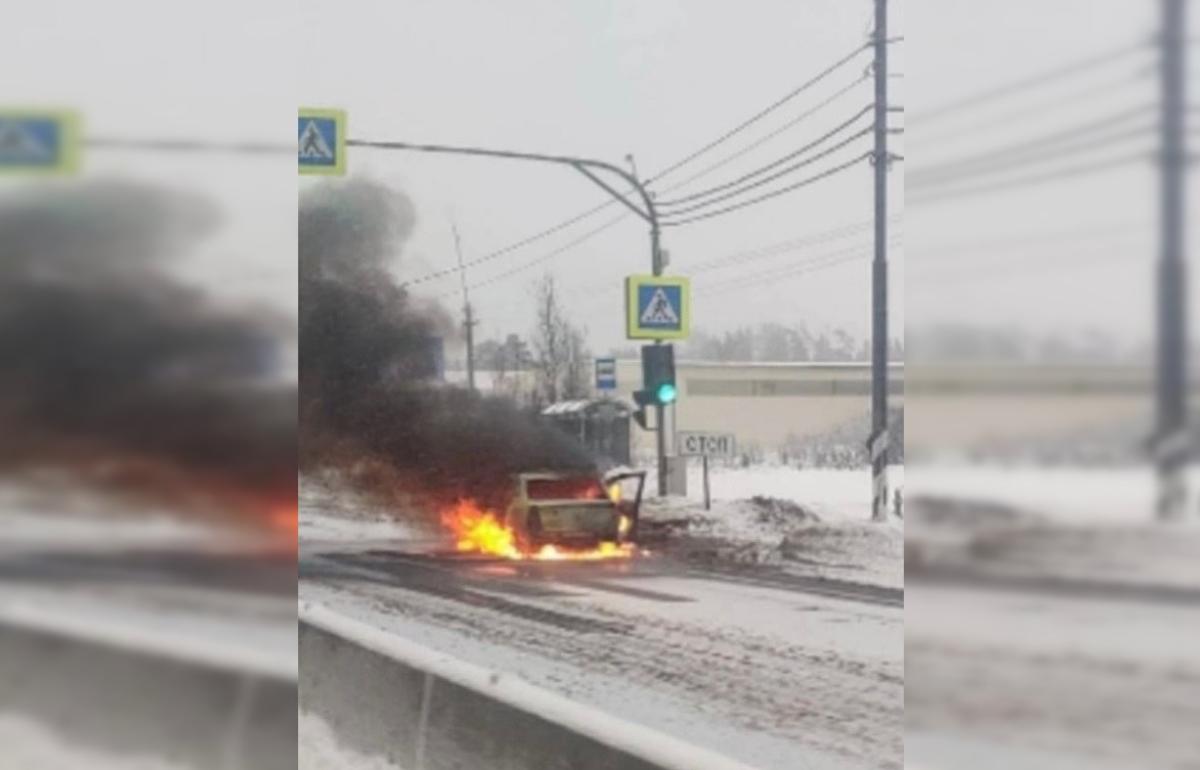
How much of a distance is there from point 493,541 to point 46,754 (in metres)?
0.67

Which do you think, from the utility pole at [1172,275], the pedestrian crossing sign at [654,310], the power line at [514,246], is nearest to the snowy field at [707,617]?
the pedestrian crossing sign at [654,310]

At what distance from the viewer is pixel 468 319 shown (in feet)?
6.13

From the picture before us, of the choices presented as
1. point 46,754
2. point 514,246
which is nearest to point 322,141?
point 514,246

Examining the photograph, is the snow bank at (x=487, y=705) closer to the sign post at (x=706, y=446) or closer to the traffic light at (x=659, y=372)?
the sign post at (x=706, y=446)

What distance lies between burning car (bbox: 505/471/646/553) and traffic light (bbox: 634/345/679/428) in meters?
0.12

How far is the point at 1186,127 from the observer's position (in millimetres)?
1378

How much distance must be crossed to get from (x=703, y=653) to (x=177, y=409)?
792 mm

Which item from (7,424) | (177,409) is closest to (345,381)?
(177,409)

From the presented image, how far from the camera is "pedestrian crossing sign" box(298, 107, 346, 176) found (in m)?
1.77

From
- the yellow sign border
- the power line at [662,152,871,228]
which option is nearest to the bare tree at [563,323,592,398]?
the power line at [662,152,871,228]

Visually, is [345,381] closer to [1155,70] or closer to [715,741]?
[715,741]

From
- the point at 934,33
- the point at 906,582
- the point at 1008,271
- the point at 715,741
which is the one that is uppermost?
the point at 934,33

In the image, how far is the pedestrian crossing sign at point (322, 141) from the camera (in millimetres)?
1772

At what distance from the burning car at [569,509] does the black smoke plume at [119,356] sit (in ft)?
1.31
